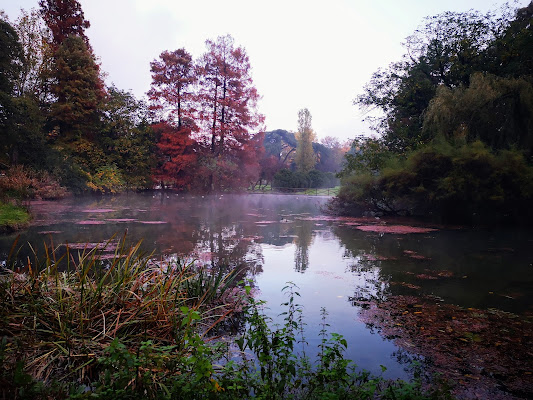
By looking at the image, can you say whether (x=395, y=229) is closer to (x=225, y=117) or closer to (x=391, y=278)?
(x=391, y=278)

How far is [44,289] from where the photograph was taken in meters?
3.38

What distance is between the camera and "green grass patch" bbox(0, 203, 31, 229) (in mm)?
10008

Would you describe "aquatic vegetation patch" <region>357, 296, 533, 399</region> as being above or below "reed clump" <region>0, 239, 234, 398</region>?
below

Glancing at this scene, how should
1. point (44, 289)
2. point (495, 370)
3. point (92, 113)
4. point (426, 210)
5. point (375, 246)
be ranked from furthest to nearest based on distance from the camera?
point (92, 113)
point (426, 210)
point (375, 246)
point (44, 289)
point (495, 370)

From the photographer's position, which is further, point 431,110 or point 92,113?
point 92,113

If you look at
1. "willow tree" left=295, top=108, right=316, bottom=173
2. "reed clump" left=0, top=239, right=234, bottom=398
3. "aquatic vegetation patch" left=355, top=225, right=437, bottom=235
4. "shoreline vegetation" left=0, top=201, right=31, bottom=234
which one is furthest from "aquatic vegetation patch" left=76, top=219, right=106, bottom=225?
"willow tree" left=295, top=108, right=316, bottom=173

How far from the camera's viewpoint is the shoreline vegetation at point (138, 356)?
7.06ft

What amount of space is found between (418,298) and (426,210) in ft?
39.2

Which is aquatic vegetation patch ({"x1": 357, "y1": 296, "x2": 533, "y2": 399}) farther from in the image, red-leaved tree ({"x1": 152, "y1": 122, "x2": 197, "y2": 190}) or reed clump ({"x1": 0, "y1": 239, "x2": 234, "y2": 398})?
red-leaved tree ({"x1": 152, "y1": 122, "x2": 197, "y2": 190})

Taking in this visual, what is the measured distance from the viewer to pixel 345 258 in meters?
8.09

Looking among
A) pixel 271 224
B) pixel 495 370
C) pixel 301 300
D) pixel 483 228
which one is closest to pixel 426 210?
pixel 483 228

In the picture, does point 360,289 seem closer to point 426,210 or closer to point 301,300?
point 301,300

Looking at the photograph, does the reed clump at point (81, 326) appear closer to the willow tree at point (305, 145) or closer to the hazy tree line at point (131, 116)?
the hazy tree line at point (131, 116)

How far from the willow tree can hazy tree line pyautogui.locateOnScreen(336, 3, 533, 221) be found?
28.0 meters
